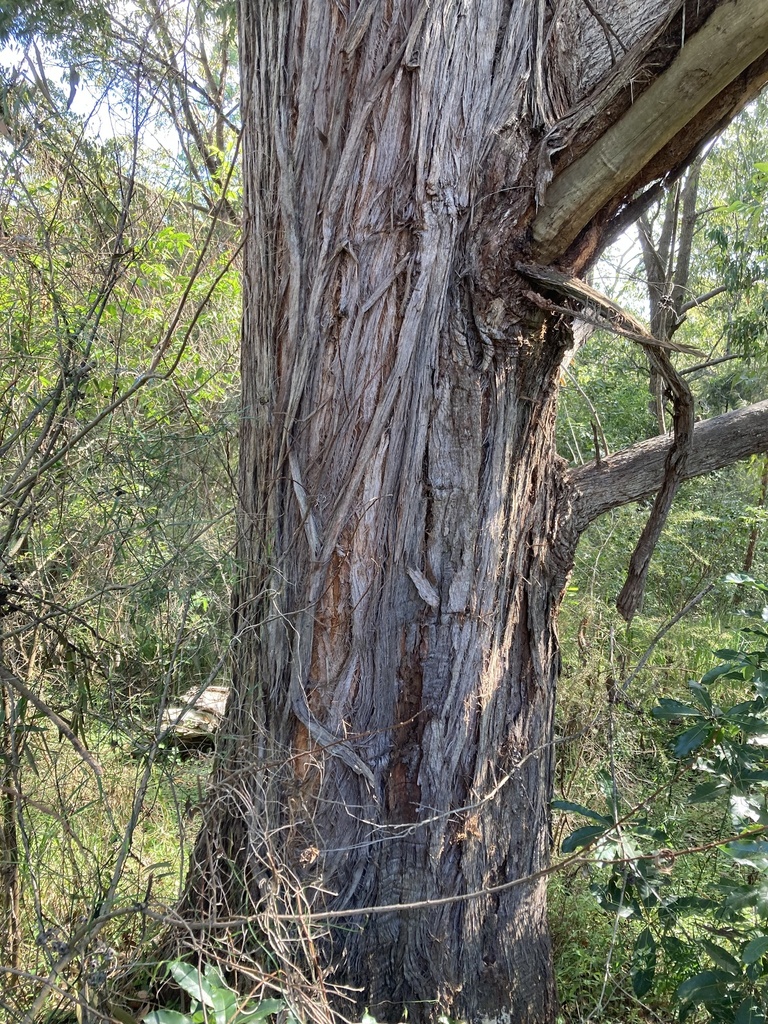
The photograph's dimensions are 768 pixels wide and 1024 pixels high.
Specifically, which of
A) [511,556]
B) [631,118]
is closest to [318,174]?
[631,118]

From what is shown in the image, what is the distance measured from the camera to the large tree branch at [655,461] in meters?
2.56

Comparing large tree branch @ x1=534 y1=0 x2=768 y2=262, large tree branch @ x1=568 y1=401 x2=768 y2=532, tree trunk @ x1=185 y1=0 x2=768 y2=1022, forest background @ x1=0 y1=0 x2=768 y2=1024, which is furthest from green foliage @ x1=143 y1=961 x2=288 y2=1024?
large tree branch @ x1=534 y1=0 x2=768 y2=262

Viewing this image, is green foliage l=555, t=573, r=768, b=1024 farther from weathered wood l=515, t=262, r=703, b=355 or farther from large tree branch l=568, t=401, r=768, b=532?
weathered wood l=515, t=262, r=703, b=355

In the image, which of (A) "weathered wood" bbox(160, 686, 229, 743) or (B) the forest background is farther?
(A) "weathered wood" bbox(160, 686, 229, 743)

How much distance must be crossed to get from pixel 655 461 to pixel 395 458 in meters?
1.04

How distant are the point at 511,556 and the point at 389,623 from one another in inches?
17.5

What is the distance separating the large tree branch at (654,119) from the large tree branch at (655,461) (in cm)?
79

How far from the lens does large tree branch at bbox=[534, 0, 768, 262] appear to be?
6.13 ft

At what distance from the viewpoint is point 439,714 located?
2141 mm

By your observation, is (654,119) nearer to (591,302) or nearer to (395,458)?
(591,302)

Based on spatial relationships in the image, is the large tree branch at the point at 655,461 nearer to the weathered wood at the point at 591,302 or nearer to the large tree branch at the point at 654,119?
the weathered wood at the point at 591,302

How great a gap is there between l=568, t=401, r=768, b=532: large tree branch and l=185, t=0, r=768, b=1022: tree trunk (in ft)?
1.54

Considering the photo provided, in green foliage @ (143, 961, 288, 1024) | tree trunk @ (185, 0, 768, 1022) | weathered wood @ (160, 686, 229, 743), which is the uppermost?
tree trunk @ (185, 0, 768, 1022)

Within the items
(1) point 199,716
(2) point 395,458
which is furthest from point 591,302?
(1) point 199,716
